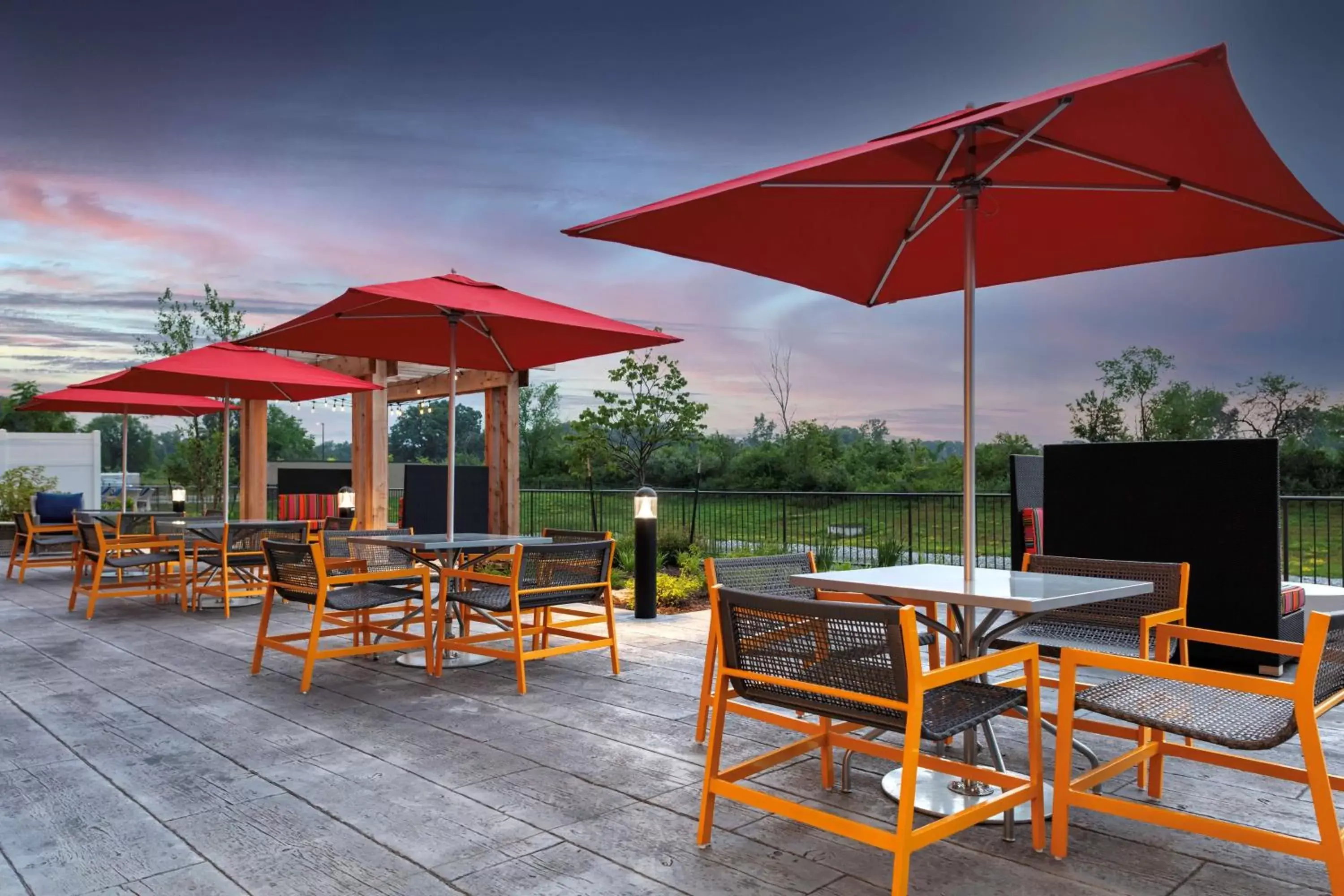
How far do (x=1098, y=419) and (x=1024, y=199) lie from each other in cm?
1590

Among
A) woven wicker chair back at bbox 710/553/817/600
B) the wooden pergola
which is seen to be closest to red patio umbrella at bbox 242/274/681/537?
woven wicker chair back at bbox 710/553/817/600

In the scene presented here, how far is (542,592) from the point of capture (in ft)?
14.1

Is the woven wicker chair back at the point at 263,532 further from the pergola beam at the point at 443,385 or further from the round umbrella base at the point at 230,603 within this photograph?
the pergola beam at the point at 443,385

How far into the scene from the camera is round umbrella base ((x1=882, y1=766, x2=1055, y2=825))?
Answer: 2.60 meters

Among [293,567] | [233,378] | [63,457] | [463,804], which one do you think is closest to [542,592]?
[293,567]

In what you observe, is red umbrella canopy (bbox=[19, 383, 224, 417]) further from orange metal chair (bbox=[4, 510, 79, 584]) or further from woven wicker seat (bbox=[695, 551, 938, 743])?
woven wicker seat (bbox=[695, 551, 938, 743])

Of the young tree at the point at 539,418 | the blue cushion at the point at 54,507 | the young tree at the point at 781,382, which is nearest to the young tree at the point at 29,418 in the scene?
the young tree at the point at 539,418

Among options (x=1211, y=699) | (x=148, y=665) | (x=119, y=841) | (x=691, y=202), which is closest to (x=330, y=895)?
(x=119, y=841)

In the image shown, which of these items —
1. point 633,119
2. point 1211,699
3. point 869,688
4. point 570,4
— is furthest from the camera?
point 633,119

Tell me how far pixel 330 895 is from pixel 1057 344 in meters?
18.1

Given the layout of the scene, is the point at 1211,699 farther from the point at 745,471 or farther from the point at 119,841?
the point at 745,471

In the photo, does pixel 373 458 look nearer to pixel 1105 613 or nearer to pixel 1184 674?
pixel 1105 613

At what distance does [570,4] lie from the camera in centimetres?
1421

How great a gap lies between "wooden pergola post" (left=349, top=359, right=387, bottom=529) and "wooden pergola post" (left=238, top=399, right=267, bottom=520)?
2060 mm
